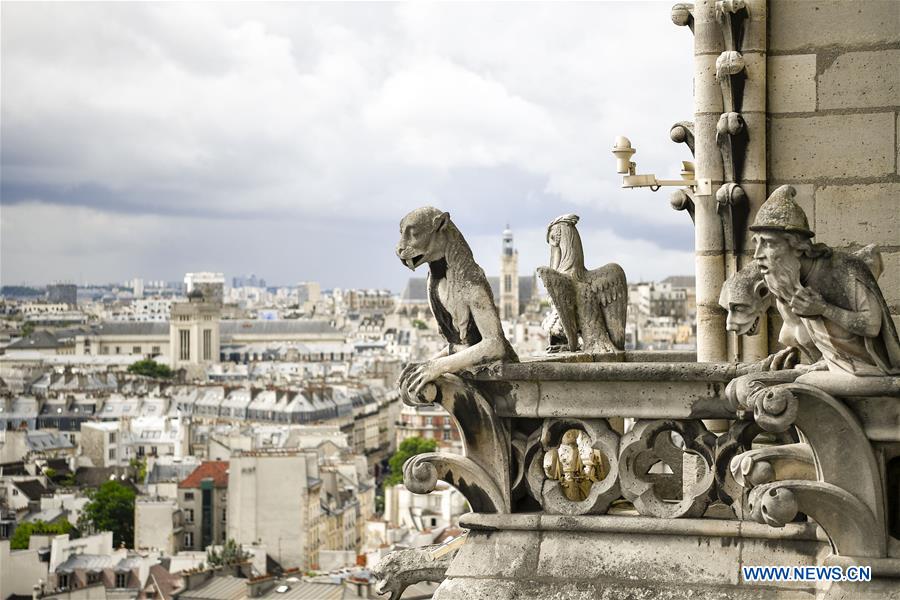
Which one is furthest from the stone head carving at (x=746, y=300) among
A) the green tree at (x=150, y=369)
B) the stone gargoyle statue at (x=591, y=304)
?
the green tree at (x=150, y=369)

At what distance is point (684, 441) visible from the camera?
6035mm

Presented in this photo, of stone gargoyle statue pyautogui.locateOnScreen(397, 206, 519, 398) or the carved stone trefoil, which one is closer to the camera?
the carved stone trefoil

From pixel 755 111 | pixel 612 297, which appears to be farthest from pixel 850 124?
pixel 612 297

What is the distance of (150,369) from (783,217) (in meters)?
177

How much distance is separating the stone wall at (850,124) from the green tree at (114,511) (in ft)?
237

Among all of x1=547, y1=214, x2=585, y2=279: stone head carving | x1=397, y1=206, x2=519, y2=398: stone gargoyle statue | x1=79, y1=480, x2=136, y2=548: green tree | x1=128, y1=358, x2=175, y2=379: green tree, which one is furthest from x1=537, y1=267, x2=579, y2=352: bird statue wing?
x1=128, y1=358, x2=175, y2=379: green tree

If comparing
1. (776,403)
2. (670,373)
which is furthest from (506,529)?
(776,403)

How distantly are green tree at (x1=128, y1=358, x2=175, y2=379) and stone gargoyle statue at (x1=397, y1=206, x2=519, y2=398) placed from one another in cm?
17085

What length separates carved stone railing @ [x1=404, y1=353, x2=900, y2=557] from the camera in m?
5.37

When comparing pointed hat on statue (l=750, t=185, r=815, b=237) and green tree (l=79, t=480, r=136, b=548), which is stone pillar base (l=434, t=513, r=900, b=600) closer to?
pointed hat on statue (l=750, t=185, r=815, b=237)

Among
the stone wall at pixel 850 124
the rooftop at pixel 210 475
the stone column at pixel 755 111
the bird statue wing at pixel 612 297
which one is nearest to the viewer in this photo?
the stone wall at pixel 850 124

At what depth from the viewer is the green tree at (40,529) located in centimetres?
7185

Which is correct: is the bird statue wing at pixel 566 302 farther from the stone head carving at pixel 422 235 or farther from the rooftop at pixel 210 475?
the rooftop at pixel 210 475

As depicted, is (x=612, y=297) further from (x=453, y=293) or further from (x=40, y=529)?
(x=40, y=529)
